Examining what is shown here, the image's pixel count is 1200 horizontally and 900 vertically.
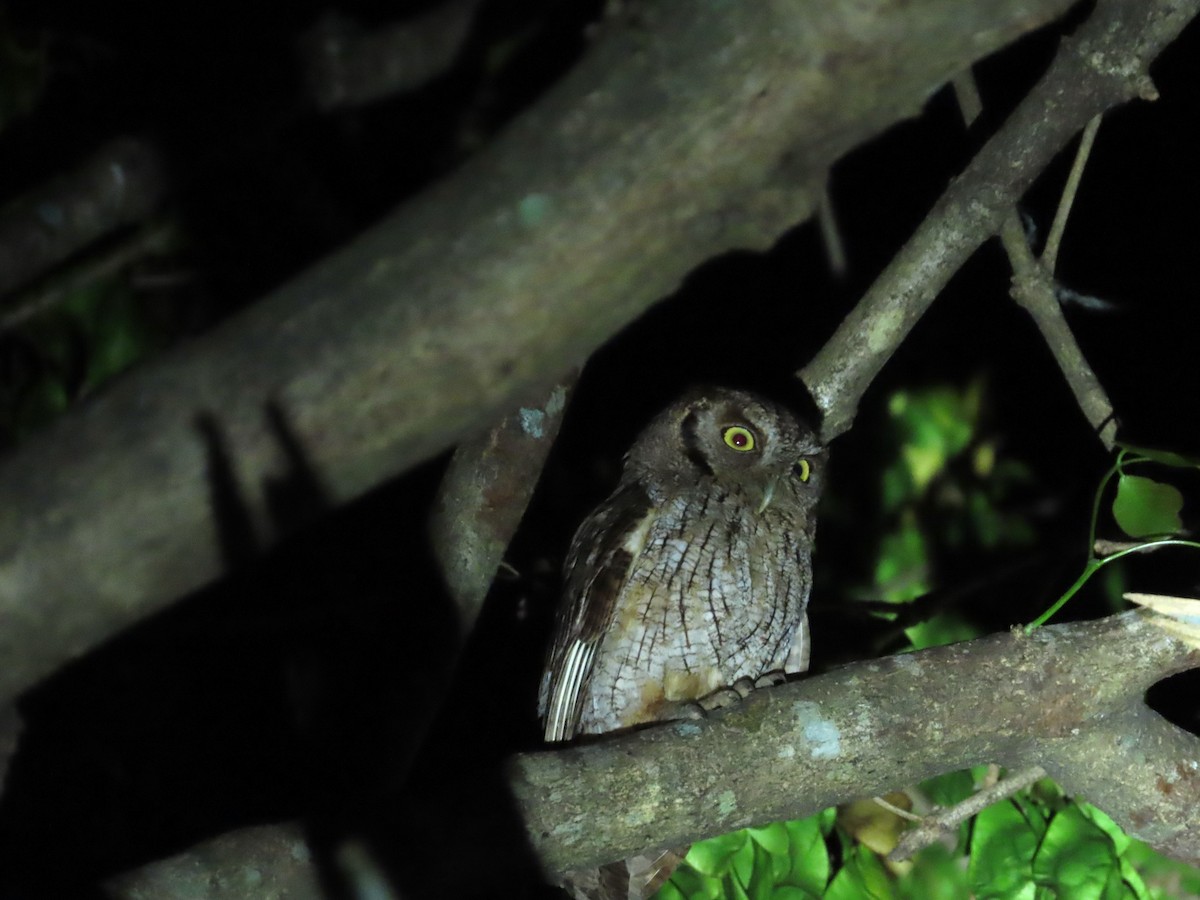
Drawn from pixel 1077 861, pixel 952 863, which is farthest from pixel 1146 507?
pixel 952 863

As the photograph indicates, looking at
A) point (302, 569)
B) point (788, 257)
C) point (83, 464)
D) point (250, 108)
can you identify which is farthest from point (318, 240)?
point (83, 464)

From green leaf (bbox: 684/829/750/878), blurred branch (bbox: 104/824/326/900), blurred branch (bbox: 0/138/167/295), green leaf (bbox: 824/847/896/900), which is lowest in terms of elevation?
green leaf (bbox: 824/847/896/900)

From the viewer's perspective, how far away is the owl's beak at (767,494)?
8.84 ft

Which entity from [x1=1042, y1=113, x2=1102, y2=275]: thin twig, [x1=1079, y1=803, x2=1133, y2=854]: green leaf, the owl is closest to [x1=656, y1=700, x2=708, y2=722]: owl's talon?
the owl

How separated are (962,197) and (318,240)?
82.4 inches

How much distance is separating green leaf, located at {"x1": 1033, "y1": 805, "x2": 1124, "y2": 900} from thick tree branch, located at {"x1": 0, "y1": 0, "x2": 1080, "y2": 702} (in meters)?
1.98

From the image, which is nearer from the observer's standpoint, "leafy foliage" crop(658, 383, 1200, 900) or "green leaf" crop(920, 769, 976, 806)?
"leafy foliage" crop(658, 383, 1200, 900)

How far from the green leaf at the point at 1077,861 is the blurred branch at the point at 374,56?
7.85 feet

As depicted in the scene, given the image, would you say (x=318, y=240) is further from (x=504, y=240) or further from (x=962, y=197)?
(x=504, y=240)

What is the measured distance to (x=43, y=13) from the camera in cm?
346

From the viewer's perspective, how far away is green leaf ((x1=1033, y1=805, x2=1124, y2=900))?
2.24m

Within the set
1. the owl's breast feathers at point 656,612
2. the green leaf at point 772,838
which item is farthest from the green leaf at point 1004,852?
the owl's breast feathers at point 656,612

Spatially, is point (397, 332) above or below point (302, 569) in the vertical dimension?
above

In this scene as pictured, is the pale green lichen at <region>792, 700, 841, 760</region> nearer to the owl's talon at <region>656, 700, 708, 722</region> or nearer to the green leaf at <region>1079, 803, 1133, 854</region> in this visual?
the owl's talon at <region>656, 700, 708, 722</region>
